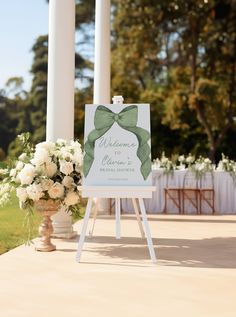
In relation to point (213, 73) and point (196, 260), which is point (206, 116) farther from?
point (196, 260)

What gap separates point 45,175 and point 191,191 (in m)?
5.99

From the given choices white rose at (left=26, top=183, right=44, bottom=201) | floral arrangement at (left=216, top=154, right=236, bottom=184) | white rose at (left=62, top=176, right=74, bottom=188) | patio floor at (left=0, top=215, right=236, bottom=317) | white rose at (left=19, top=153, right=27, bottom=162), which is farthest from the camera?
floral arrangement at (left=216, top=154, right=236, bottom=184)

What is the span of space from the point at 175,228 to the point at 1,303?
4.98 meters

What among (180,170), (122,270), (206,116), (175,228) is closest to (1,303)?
(122,270)

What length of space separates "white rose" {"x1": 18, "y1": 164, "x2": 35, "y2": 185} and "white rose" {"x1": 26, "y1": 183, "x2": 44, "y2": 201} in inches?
3.2

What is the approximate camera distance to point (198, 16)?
20.8 m

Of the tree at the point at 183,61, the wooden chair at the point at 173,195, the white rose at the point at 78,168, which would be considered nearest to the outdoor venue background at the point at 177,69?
the tree at the point at 183,61

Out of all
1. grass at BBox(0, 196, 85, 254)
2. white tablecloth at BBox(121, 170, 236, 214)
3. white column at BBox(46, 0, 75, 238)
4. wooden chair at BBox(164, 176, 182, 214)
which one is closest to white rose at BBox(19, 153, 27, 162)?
grass at BBox(0, 196, 85, 254)

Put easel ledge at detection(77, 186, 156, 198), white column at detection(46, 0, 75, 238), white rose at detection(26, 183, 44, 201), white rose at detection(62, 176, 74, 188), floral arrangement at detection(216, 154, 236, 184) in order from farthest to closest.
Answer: floral arrangement at detection(216, 154, 236, 184), white column at detection(46, 0, 75, 238), white rose at detection(62, 176, 74, 188), white rose at detection(26, 183, 44, 201), easel ledge at detection(77, 186, 156, 198)

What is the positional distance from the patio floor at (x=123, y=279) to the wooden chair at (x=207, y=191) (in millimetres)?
3931

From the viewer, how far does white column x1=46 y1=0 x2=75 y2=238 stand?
6680mm

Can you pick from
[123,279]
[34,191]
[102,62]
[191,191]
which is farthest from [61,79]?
[191,191]

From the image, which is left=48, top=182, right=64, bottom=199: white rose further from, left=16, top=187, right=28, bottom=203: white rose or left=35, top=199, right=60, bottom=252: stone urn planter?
left=16, top=187, right=28, bottom=203: white rose

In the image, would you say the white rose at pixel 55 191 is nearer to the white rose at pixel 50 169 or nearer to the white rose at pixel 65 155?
the white rose at pixel 50 169
